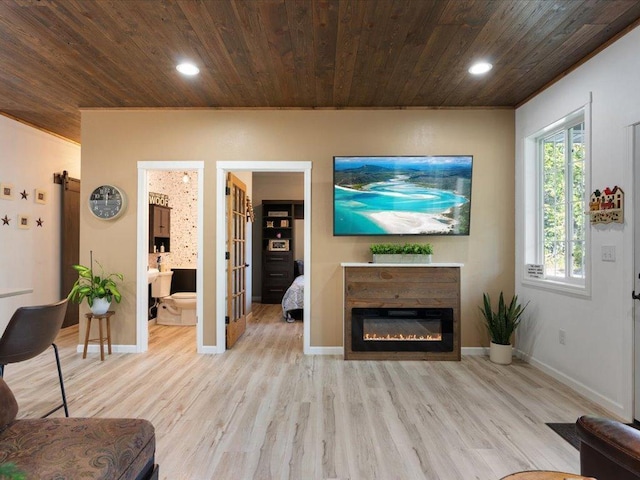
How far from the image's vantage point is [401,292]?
11.8 feet

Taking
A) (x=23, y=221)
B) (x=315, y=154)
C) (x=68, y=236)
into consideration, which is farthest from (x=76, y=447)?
(x=68, y=236)

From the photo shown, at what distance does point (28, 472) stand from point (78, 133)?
4.91 metres

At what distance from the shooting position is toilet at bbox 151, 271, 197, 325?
508cm

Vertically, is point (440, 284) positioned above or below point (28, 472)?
above

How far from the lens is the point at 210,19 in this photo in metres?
2.29

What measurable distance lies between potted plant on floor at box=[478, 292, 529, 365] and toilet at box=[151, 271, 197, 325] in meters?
3.90

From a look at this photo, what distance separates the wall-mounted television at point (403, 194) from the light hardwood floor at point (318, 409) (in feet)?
4.74

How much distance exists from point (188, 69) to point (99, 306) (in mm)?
2527

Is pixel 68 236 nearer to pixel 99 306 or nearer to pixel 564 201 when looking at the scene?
pixel 99 306

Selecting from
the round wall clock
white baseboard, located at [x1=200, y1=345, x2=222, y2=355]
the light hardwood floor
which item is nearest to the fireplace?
the light hardwood floor

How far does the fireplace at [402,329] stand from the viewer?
3.60 m

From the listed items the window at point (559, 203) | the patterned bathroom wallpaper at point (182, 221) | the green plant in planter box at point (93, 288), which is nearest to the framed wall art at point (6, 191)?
the green plant in planter box at point (93, 288)

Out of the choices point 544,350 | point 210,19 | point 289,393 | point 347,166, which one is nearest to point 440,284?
point 544,350

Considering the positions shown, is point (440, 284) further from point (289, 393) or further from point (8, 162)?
point (8, 162)
